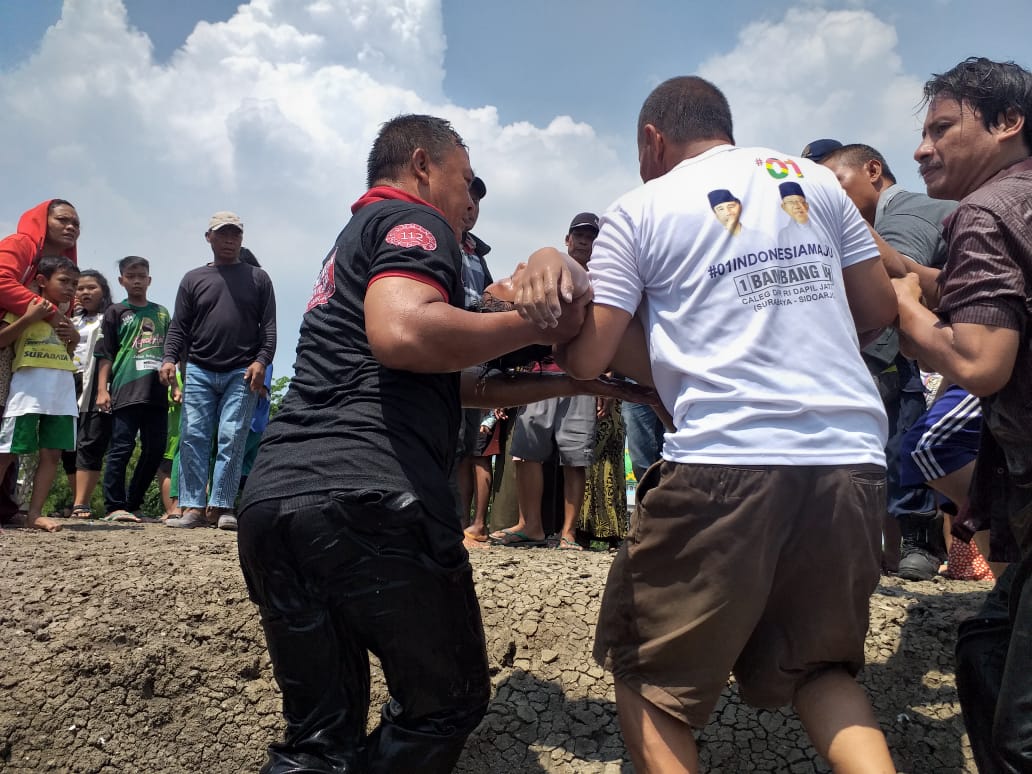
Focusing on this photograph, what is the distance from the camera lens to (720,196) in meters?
2.10

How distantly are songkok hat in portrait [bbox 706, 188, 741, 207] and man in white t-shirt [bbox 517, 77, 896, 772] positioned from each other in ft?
0.05

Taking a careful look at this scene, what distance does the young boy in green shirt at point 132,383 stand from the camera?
6.76 meters

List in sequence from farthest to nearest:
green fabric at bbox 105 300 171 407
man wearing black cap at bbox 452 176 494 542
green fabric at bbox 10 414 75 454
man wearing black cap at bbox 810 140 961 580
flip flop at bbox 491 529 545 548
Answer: green fabric at bbox 105 300 171 407, flip flop at bbox 491 529 545 548, green fabric at bbox 10 414 75 454, man wearing black cap at bbox 452 176 494 542, man wearing black cap at bbox 810 140 961 580

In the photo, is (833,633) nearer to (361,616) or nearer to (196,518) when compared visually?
(361,616)

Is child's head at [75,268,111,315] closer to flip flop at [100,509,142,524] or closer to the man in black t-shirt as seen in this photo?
flip flop at [100,509,142,524]

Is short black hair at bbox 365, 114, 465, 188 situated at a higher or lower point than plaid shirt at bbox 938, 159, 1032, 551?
higher

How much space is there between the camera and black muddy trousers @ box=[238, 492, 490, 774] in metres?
2.01

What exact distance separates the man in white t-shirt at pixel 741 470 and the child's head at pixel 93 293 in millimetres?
6558

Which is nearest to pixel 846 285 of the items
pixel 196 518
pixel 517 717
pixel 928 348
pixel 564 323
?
pixel 928 348

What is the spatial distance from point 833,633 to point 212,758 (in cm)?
243

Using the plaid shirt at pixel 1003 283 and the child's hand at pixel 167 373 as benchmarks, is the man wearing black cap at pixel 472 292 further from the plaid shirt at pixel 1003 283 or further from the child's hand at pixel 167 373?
the plaid shirt at pixel 1003 283

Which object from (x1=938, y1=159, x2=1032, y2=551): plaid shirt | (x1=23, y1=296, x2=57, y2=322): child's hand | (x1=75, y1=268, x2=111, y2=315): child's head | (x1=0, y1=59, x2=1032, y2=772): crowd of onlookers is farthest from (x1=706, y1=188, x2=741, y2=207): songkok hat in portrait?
(x1=75, y1=268, x2=111, y2=315): child's head

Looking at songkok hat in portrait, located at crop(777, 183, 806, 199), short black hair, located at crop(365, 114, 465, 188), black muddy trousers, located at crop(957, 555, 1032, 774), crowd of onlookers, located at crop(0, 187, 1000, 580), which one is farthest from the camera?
crowd of onlookers, located at crop(0, 187, 1000, 580)

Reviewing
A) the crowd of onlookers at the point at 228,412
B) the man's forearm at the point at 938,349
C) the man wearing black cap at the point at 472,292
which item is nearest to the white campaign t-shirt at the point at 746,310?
the man's forearm at the point at 938,349
